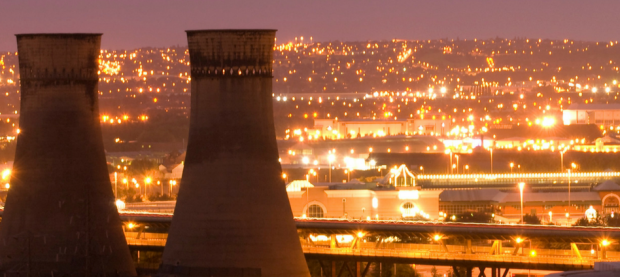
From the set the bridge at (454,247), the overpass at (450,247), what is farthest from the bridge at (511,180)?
the bridge at (454,247)

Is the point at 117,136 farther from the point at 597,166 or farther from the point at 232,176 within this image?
the point at 232,176

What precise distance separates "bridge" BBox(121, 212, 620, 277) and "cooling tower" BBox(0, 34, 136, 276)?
5265mm

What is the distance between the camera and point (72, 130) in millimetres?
46719

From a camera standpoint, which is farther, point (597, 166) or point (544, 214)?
point (597, 166)

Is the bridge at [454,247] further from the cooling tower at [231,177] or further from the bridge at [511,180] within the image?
the bridge at [511,180]

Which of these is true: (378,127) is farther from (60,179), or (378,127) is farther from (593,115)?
(60,179)

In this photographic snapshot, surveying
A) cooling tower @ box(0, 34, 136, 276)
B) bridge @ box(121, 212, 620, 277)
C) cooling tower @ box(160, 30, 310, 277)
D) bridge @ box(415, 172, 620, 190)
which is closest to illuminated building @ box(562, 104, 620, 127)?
bridge @ box(415, 172, 620, 190)

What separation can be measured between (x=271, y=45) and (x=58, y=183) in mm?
8199

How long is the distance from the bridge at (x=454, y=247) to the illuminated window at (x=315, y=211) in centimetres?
1522

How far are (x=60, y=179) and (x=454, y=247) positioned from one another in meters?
11.9

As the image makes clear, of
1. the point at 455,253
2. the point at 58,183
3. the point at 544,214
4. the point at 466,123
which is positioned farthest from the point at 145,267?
the point at 466,123

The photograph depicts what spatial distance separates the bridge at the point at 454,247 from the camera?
45594mm

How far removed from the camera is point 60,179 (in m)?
46.5

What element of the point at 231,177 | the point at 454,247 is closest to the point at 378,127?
the point at 454,247
